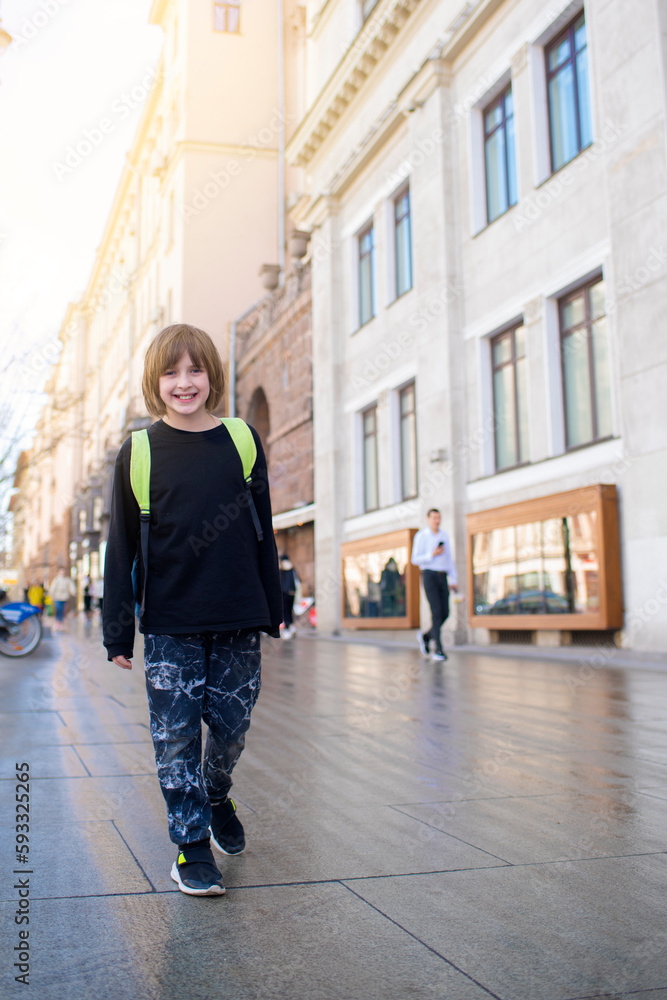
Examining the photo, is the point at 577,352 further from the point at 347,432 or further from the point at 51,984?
the point at 51,984

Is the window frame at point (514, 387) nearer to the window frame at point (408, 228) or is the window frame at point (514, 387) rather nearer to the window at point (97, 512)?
the window frame at point (408, 228)

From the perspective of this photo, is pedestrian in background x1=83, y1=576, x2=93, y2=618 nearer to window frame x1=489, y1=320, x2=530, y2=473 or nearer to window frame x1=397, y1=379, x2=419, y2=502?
window frame x1=397, y1=379, x2=419, y2=502

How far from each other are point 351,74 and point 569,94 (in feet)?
28.5

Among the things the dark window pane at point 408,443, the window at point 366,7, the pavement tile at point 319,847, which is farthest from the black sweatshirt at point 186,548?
the window at point 366,7

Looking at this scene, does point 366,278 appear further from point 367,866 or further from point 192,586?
point 367,866

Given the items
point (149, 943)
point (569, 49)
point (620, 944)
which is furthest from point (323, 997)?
point (569, 49)

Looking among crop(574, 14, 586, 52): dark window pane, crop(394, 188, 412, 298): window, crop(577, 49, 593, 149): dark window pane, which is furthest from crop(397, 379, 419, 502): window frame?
crop(574, 14, 586, 52): dark window pane

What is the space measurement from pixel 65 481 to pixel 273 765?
236ft

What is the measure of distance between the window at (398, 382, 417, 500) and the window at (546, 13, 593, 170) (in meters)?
6.11

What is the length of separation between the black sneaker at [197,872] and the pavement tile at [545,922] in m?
0.39

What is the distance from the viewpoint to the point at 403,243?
20.8 m

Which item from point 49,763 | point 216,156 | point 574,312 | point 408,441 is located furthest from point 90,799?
point 216,156

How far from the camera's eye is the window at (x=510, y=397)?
15.9 m

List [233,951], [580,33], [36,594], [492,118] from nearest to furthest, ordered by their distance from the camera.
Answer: [233,951] → [580,33] → [492,118] → [36,594]
